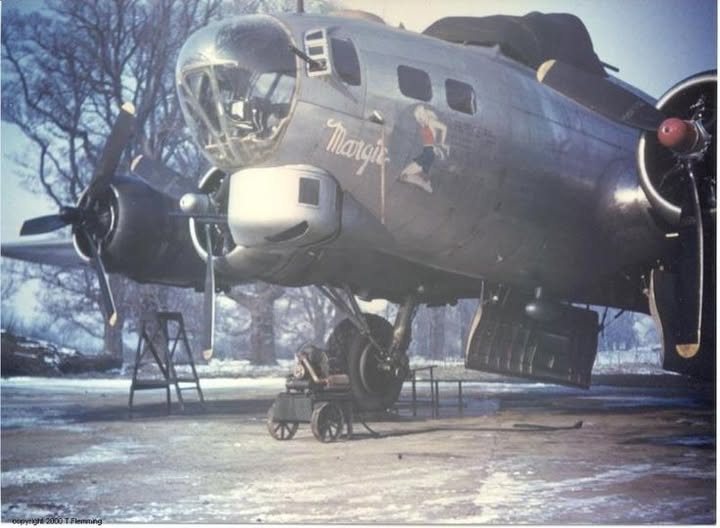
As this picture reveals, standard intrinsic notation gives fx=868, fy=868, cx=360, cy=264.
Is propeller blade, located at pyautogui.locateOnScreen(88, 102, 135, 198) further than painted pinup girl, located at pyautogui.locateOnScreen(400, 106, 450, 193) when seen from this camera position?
Yes

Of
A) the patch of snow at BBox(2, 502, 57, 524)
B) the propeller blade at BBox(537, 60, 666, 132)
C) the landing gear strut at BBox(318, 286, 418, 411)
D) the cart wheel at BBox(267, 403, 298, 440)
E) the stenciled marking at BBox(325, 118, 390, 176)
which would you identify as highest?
the propeller blade at BBox(537, 60, 666, 132)

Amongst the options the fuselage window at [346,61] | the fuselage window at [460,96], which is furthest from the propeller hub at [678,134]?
the fuselage window at [346,61]

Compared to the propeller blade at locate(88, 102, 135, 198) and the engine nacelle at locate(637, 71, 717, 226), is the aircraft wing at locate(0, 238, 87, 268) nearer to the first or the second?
the propeller blade at locate(88, 102, 135, 198)

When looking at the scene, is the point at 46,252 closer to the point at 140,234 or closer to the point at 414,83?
the point at 140,234

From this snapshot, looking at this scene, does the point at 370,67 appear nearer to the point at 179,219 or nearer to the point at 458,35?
the point at 458,35

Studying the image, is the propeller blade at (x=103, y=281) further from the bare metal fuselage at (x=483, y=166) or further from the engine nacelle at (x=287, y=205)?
the engine nacelle at (x=287, y=205)

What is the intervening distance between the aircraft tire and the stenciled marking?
304cm

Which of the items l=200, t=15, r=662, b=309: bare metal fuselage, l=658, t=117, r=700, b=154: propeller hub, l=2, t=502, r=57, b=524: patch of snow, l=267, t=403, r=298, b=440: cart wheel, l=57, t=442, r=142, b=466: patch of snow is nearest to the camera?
l=2, t=502, r=57, b=524: patch of snow

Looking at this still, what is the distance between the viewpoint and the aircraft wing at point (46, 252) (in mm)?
10312

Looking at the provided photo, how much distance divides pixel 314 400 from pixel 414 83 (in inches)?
129

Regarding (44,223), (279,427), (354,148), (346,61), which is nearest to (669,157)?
(354,148)

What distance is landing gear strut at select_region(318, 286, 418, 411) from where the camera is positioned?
10.3 metres

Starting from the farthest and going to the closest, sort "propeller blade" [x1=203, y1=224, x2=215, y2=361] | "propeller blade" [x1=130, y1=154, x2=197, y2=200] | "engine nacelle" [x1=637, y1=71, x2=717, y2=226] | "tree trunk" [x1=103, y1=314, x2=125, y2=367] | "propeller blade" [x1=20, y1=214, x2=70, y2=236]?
"tree trunk" [x1=103, y1=314, x2=125, y2=367] → "propeller blade" [x1=130, y1=154, x2=197, y2=200] → "propeller blade" [x1=20, y1=214, x2=70, y2=236] → "propeller blade" [x1=203, y1=224, x2=215, y2=361] → "engine nacelle" [x1=637, y1=71, x2=717, y2=226]

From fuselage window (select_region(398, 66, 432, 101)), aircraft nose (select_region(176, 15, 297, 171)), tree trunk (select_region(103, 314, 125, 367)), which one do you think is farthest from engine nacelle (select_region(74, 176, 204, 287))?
fuselage window (select_region(398, 66, 432, 101))
